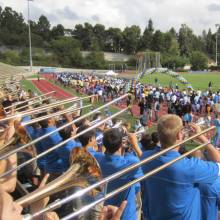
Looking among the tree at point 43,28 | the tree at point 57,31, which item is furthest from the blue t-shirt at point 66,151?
the tree at point 57,31

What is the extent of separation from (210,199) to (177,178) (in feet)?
1.89

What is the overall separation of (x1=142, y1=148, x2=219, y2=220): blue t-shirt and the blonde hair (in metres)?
0.11

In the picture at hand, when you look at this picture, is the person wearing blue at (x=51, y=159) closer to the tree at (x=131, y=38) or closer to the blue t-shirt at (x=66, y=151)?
the blue t-shirt at (x=66, y=151)

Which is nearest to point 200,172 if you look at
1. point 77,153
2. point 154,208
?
point 154,208

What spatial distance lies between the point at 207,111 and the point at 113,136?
20.0 meters

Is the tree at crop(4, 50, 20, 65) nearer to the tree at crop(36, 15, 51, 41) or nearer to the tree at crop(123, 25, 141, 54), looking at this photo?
the tree at crop(36, 15, 51, 41)

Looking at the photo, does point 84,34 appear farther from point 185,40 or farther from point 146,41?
point 185,40

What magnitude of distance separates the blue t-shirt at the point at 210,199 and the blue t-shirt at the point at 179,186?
156mm

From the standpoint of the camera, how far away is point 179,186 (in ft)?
11.4

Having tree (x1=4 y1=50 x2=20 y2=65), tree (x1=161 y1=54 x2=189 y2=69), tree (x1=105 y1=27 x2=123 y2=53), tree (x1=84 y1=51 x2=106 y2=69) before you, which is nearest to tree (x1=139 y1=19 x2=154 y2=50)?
tree (x1=105 y1=27 x2=123 y2=53)

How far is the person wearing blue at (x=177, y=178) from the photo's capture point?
3.44m

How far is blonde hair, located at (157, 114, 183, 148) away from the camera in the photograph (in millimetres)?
3502

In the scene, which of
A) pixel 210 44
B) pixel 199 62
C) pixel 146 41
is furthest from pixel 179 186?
pixel 210 44

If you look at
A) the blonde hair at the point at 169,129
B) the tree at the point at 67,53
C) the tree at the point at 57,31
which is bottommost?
the blonde hair at the point at 169,129
